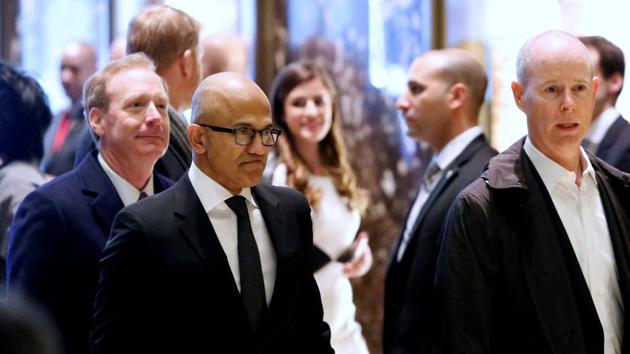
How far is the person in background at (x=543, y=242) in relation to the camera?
9.29 feet

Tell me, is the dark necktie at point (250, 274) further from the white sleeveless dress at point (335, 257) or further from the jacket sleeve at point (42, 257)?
the white sleeveless dress at point (335, 257)

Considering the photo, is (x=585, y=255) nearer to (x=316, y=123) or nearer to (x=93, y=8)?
(x=316, y=123)

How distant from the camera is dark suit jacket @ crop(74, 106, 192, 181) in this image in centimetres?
340

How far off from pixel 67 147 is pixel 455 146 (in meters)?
2.25

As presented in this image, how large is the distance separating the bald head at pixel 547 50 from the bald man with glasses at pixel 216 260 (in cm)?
82

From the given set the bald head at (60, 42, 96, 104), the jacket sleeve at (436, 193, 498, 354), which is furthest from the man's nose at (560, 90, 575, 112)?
the bald head at (60, 42, 96, 104)

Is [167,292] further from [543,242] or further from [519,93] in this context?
[519,93]

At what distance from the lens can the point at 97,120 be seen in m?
3.14

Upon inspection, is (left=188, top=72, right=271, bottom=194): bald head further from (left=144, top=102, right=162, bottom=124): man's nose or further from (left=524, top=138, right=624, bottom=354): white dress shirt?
(left=524, top=138, right=624, bottom=354): white dress shirt

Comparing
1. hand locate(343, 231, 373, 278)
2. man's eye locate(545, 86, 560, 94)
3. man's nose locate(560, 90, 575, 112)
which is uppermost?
man's eye locate(545, 86, 560, 94)

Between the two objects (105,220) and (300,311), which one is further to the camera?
(105,220)

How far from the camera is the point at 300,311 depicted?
2734 mm

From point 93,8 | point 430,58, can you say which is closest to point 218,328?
point 430,58

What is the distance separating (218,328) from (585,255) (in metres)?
1.07
